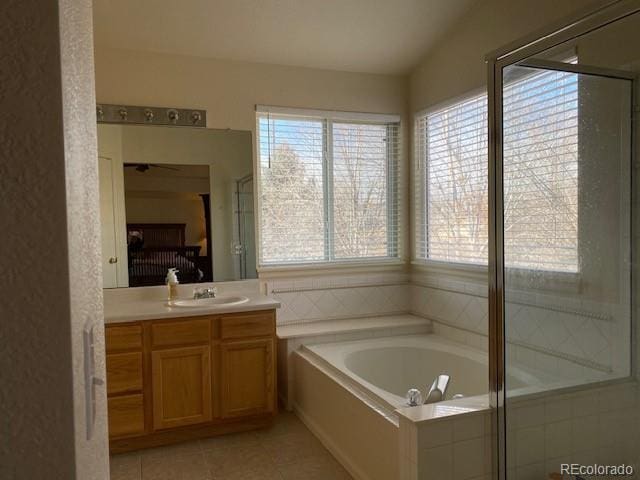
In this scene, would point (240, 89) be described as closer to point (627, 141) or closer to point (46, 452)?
point (627, 141)

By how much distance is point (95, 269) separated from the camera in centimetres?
74

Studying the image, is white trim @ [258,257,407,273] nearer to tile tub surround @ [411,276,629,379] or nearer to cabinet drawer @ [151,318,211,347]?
cabinet drawer @ [151,318,211,347]

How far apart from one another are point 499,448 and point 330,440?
1.05 metres

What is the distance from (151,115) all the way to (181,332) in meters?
1.47

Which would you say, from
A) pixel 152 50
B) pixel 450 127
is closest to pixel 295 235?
pixel 450 127

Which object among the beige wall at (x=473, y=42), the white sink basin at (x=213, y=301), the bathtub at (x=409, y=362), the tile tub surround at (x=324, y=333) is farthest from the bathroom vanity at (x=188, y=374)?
the beige wall at (x=473, y=42)

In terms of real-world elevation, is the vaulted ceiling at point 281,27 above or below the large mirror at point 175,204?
above

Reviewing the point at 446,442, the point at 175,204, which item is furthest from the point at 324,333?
the point at 446,442

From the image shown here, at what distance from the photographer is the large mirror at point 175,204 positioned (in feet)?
10.7

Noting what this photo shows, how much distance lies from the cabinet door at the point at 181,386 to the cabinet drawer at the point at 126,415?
0.27ft

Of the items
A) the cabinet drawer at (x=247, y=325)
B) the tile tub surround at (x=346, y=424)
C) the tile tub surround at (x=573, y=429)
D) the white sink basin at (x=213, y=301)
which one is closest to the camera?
the tile tub surround at (x=573, y=429)

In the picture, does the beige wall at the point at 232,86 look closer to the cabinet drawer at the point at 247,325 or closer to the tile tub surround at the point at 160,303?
the tile tub surround at the point at 160,303

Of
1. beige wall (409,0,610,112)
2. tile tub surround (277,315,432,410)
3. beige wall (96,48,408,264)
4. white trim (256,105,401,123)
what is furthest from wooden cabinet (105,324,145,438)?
beige wall (409,0,610,112)

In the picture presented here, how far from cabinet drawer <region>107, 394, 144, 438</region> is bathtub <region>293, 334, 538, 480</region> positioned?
40.0 inches
